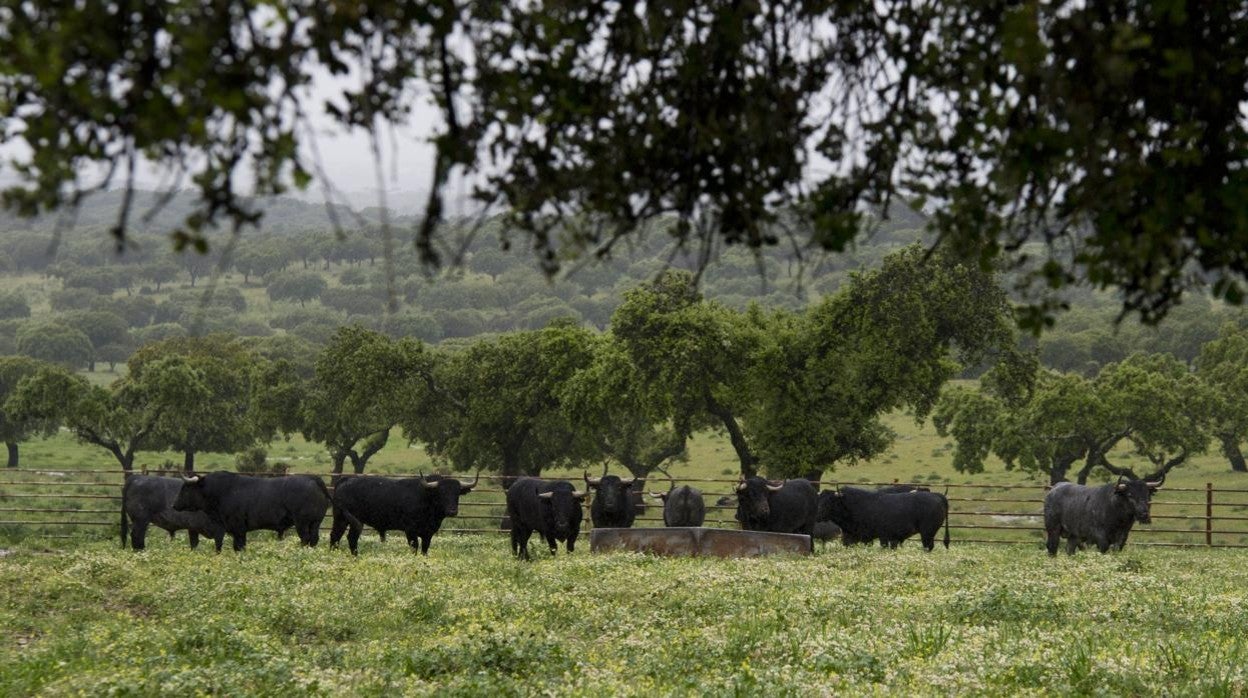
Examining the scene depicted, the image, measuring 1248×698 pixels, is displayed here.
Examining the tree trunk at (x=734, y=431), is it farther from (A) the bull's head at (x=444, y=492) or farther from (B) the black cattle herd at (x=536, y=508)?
(A) the bull's head at (x=444, y=492)

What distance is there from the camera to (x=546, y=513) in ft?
83.3

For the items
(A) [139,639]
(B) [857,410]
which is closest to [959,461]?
(B) [857,410]

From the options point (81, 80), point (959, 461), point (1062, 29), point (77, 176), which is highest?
point (1062, 29)

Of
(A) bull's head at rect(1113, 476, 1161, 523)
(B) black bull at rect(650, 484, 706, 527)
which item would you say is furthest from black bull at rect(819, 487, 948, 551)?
(A) bull's head at rect(1113, 476, 1161, 523)

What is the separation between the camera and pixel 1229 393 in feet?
203

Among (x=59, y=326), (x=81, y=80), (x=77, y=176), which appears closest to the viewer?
(x=81, y=80)

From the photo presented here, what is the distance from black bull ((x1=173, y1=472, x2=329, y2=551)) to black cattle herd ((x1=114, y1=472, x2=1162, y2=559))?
2cm

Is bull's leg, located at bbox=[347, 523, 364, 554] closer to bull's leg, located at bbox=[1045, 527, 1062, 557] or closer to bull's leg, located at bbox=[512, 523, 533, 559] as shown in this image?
bull's leg, located at bbox=[512, 523, 533, 559]

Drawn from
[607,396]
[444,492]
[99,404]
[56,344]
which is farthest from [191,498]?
[56,344]

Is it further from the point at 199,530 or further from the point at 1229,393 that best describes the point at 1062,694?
the point at 1229,393

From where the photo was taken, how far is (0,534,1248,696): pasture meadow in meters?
8.93

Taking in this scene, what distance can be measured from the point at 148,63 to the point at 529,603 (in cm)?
1001

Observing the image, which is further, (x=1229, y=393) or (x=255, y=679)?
(x=1229, y=393)

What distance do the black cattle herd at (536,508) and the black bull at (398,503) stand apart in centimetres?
2
